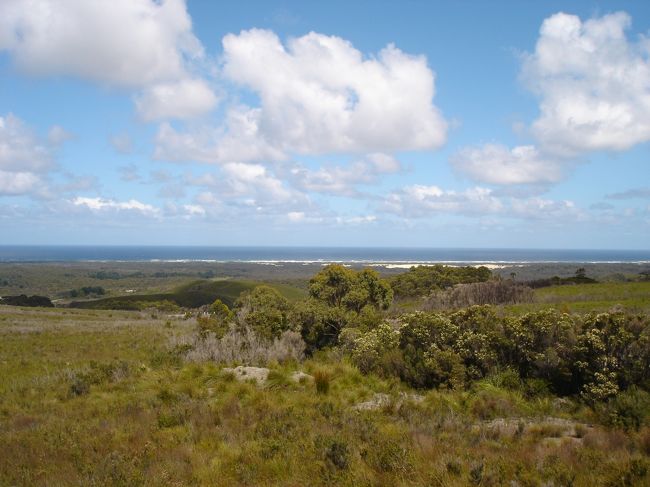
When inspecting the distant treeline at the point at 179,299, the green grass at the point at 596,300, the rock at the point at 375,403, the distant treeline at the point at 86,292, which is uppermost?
the green grass at the point at 596,300

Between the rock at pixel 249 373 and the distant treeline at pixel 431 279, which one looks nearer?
the rock at pixel 249 373

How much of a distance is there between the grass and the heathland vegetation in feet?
0.09

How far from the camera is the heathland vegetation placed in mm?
5684

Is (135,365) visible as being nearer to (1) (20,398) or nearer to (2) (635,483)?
(1) (20,398)

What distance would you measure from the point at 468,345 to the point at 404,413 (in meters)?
3.32

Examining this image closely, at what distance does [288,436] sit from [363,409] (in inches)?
83.2

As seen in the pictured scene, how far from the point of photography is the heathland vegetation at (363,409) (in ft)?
18.6

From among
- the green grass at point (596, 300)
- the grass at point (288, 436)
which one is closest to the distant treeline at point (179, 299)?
the green grass at point (596, 300)

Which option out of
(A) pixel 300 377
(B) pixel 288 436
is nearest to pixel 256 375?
(A) pixel 300 377

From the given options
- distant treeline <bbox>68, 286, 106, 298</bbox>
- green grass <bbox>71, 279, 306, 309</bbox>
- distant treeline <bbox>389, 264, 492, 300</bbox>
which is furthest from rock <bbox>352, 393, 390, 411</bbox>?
distant treeline <bbox>68, 286, 106, 298</bbox>

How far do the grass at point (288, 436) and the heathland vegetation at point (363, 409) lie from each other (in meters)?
0.03

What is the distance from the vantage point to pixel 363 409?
8500 mm

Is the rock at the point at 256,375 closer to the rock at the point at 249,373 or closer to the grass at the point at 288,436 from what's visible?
the rock at the point at 249,373

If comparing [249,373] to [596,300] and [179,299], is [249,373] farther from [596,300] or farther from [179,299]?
[179,299]
